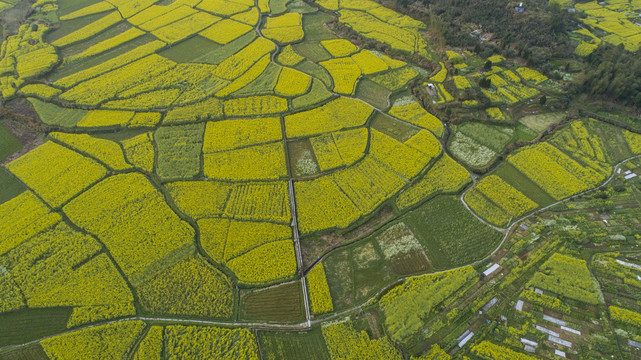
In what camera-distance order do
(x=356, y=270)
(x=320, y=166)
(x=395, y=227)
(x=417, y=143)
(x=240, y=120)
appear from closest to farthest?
(x=356, y=270) < (x=395, y=227) < (x=320, y=166) < (x=417, y=143) < (x=240, y=120)

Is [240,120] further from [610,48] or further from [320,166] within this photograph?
[610,48]

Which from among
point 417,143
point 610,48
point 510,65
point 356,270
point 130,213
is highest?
point 610,48

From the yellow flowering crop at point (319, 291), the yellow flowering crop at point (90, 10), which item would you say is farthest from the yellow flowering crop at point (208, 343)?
the yellow flowering crop at point (90, 10)

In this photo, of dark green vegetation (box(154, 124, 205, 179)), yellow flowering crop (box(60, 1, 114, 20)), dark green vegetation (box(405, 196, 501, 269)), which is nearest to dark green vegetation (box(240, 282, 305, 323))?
dark green vegetation (box(405, 196, 501, 269))

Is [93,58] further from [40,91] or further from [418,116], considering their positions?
[418,116]

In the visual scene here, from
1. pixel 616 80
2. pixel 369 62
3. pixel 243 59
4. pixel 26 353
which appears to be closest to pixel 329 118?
pixel 369 62

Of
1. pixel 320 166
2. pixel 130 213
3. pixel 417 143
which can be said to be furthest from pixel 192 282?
pixel 417 143

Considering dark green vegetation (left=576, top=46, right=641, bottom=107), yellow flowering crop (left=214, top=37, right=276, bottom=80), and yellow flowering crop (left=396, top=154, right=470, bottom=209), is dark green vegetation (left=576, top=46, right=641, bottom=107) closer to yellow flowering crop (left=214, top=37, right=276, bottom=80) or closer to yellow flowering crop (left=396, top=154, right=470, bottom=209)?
yellow flowering crop (left=396, top=154, right=470, bottom=209)
